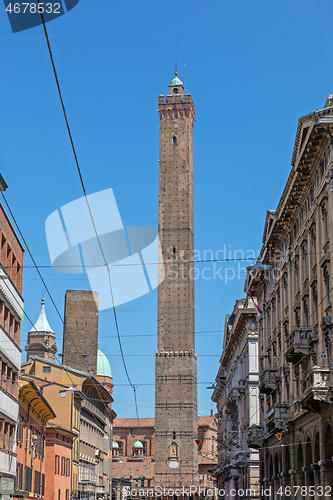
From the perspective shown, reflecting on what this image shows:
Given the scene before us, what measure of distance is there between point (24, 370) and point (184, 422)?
160 ft

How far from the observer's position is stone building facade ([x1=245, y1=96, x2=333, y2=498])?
22.6 metres

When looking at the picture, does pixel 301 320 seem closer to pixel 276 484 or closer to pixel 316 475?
pixel 316 475

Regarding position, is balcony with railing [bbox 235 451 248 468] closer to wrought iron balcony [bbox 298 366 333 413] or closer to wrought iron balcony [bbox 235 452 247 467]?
wrought iron balcony [bbox 235 452 247 467]

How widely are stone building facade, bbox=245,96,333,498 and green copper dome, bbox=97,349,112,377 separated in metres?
80.5

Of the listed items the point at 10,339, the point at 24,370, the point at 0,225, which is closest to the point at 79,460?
the point at 24,370

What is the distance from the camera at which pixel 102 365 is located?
118 metres

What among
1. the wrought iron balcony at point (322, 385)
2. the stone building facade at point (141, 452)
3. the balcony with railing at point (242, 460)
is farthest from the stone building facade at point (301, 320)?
the stone building facade at point (141, 452)

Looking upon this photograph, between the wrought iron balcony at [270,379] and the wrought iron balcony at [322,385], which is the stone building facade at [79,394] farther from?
the wrought iron balcony at [322,385]

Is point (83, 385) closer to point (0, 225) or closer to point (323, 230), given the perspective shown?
point (0, 225)

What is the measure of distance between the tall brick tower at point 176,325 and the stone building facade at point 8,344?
235ft

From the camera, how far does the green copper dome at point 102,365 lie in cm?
11644

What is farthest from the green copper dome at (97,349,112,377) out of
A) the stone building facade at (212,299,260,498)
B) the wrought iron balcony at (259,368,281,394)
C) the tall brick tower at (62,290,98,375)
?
the wrought iron balcony at (259,368,281,394)

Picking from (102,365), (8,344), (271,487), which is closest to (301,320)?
(271,487)

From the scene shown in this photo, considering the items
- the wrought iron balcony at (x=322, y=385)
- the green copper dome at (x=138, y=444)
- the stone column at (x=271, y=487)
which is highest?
the green copper dome at (x=138, y=444)
